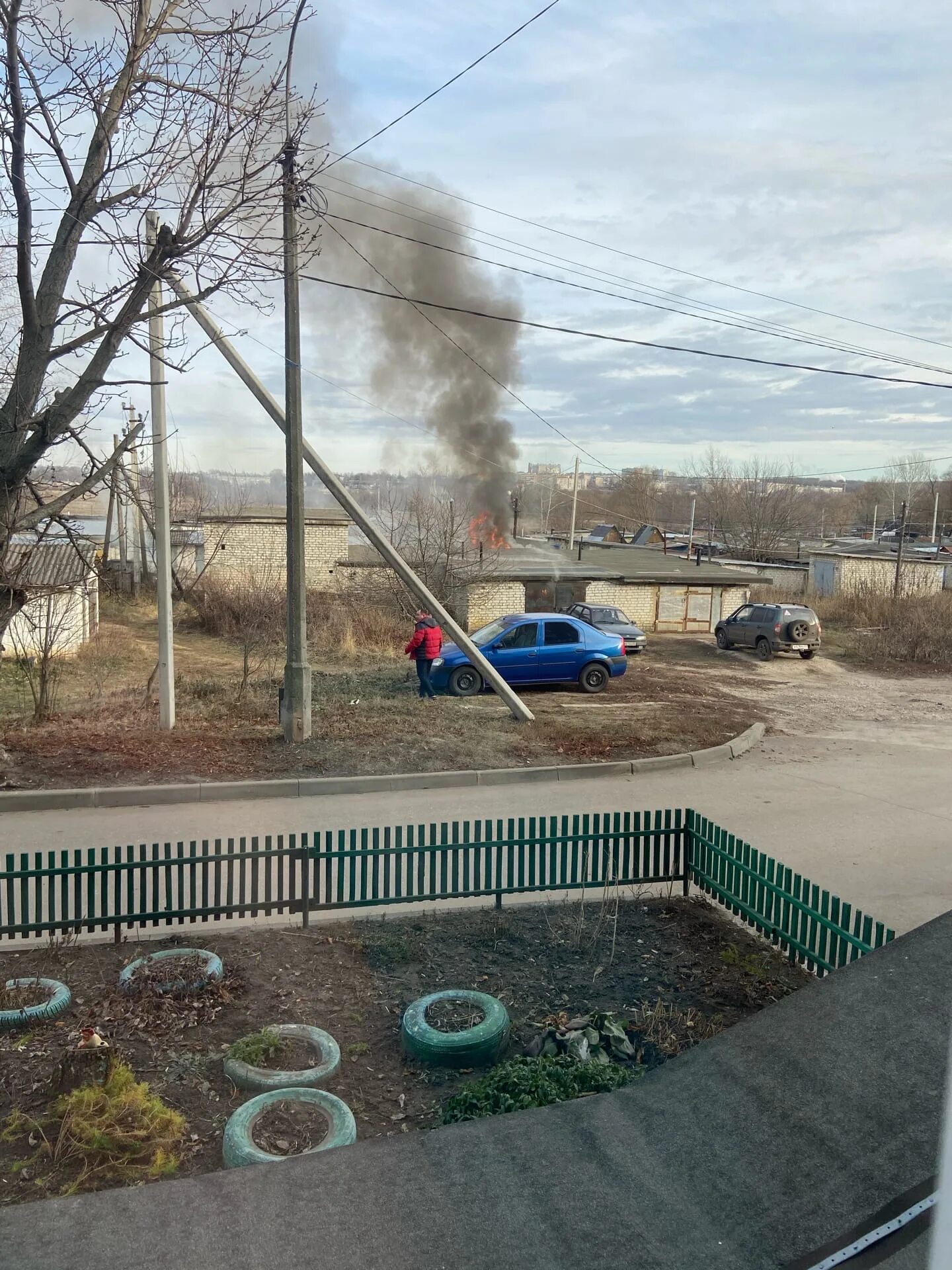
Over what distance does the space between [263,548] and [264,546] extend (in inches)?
4.1

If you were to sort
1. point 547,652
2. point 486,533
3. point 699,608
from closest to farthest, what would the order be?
point 547,652, point 699,608, point 486,533

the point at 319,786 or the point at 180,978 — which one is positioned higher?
the point at 180,978

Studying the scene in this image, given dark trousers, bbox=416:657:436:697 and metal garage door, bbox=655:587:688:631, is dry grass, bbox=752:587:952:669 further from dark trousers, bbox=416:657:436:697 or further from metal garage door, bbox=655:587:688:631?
dark trousers, bbox=416:657:436:697

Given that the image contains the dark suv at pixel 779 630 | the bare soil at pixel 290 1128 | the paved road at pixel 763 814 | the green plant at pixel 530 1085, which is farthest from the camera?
the dark suv at pixel 779 630

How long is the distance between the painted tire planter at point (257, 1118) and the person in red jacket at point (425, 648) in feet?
33.9

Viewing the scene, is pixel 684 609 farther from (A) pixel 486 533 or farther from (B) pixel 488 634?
(B) pixel 488 634

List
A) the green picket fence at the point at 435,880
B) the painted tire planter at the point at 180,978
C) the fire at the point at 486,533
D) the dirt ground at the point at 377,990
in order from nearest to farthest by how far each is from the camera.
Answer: the dirt ground at the point at 377,990 < the painted tire planter at the point at 180,978 < the green picket fence at the point at 435,880 < the fire at the point at 486,533

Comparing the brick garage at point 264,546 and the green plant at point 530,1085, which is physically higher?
the brick garage at point 264,546

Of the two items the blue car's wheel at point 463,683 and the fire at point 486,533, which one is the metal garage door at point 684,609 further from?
the blue car's wheel at point 463,683

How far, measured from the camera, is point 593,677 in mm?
17016

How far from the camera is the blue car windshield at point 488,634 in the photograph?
16.6 m

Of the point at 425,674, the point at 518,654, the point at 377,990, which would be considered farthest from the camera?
the point at 518,654

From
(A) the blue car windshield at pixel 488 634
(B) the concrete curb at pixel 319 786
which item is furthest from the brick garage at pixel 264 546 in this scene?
(B) the concrete curb at pixel 319 786

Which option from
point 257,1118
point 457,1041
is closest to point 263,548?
point 457,1041
